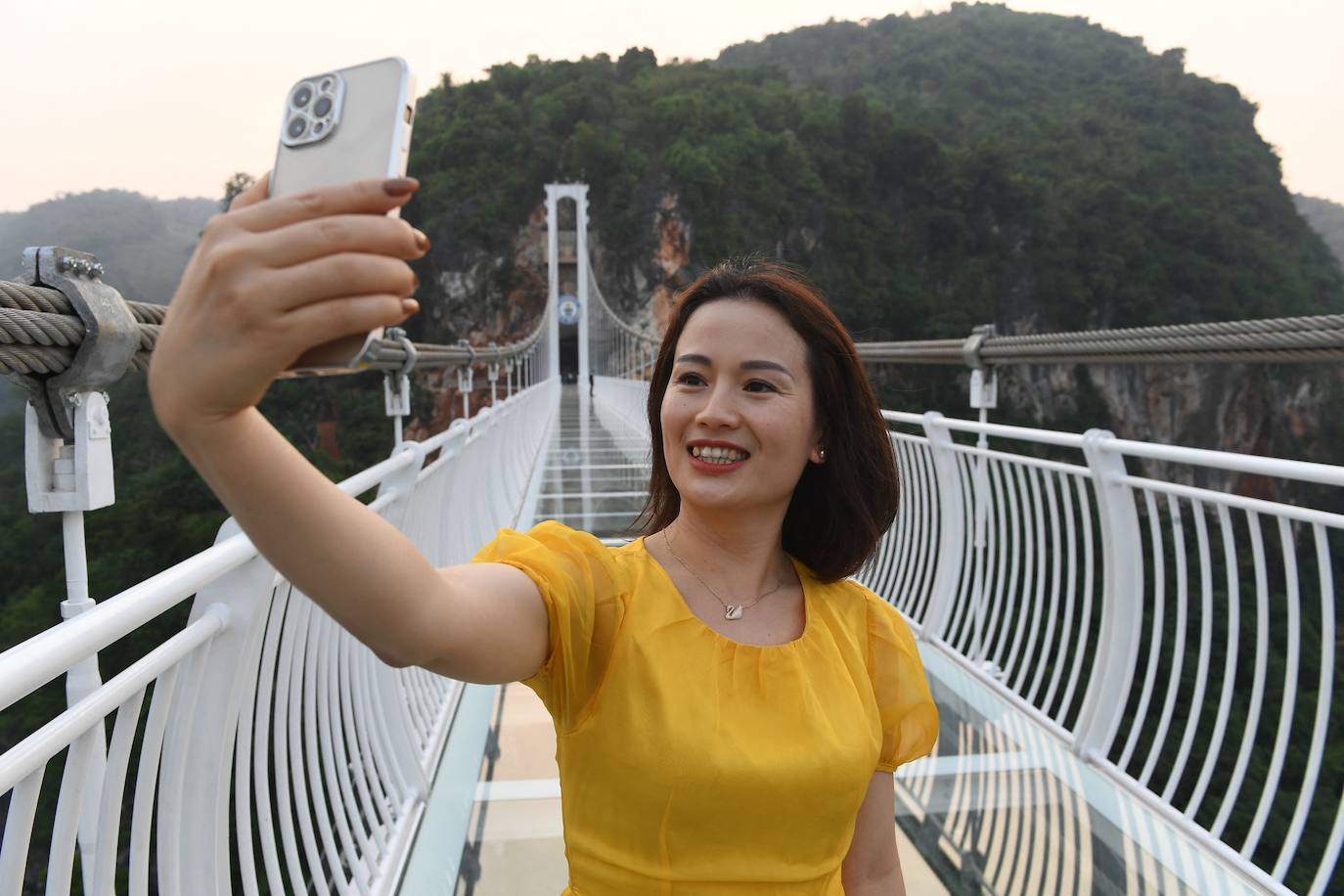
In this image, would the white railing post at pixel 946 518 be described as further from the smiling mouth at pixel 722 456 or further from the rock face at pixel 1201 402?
the rock face at pixel 1201 402

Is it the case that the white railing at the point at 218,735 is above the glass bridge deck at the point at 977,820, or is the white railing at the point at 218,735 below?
above

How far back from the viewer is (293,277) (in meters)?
0.43

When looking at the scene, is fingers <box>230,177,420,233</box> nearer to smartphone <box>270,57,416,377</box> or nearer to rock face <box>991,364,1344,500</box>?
smartphone <box>270,57,416,377</box>

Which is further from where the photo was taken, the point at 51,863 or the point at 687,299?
the point at 687,299

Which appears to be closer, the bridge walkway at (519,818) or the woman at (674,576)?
the woman at (674,576)

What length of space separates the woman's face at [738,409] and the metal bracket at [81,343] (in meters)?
0.72

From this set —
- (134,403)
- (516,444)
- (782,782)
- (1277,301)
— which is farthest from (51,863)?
(1277,301)

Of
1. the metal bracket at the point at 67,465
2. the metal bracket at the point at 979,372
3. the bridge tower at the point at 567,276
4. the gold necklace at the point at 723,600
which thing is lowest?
the gold necklace at the point at 723,600

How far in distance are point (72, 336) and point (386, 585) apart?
79 centimetres

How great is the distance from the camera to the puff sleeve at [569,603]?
819 millimetres

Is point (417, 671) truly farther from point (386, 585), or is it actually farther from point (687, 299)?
point (386, 585)

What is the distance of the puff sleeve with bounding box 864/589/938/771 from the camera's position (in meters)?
1.01

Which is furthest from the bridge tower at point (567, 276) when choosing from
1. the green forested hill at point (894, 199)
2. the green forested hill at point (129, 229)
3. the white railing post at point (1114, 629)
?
the white railing post at point (1114, 629)

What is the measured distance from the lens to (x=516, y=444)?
5.26 meters
